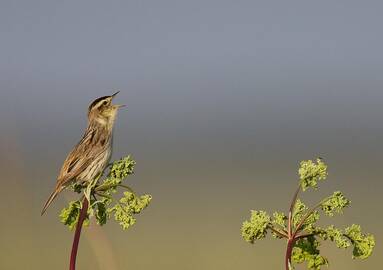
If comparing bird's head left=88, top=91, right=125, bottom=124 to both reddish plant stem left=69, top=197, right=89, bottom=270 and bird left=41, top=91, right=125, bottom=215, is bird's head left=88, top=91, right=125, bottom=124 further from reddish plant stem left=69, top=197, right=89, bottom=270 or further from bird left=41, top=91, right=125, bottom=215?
reddish plant stem left=69, top=197, right=89, bottom=270

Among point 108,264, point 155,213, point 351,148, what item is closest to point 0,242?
point 155,213

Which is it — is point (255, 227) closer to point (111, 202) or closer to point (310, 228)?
point (310, 228)

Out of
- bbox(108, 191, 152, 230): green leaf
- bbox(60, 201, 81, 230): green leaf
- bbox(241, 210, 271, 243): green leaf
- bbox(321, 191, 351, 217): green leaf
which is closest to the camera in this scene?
bbox(241, 210, 271, 243): green leaf

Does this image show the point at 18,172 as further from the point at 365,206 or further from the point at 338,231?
the point at 365,206

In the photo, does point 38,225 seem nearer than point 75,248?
No

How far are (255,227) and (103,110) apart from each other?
12.0 feet

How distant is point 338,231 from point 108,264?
1.76 m

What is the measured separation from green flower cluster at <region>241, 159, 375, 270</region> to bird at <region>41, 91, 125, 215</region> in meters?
1.03

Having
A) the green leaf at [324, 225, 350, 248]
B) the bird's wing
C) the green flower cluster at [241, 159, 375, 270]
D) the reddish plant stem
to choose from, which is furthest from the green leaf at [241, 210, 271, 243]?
the bird's wing

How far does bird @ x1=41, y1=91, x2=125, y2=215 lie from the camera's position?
5.18 meters

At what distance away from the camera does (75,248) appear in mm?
3447

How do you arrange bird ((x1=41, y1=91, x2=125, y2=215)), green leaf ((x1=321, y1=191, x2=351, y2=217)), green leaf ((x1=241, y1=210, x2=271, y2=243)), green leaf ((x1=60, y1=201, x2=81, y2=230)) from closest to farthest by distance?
1. green leaf ((x1=241, y1=210, x2=271, y2=243))
2. green leaf ((x1=321, y1=191, x2=351, y2=217))
3. green leaf ((x1=60, y1=201, x2=81, y2=230))
4. bird ((x1=41, y1=91, x2=125, y2=215))

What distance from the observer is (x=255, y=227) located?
134 inches

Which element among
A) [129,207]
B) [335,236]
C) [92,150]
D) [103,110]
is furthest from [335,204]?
[103,110]
